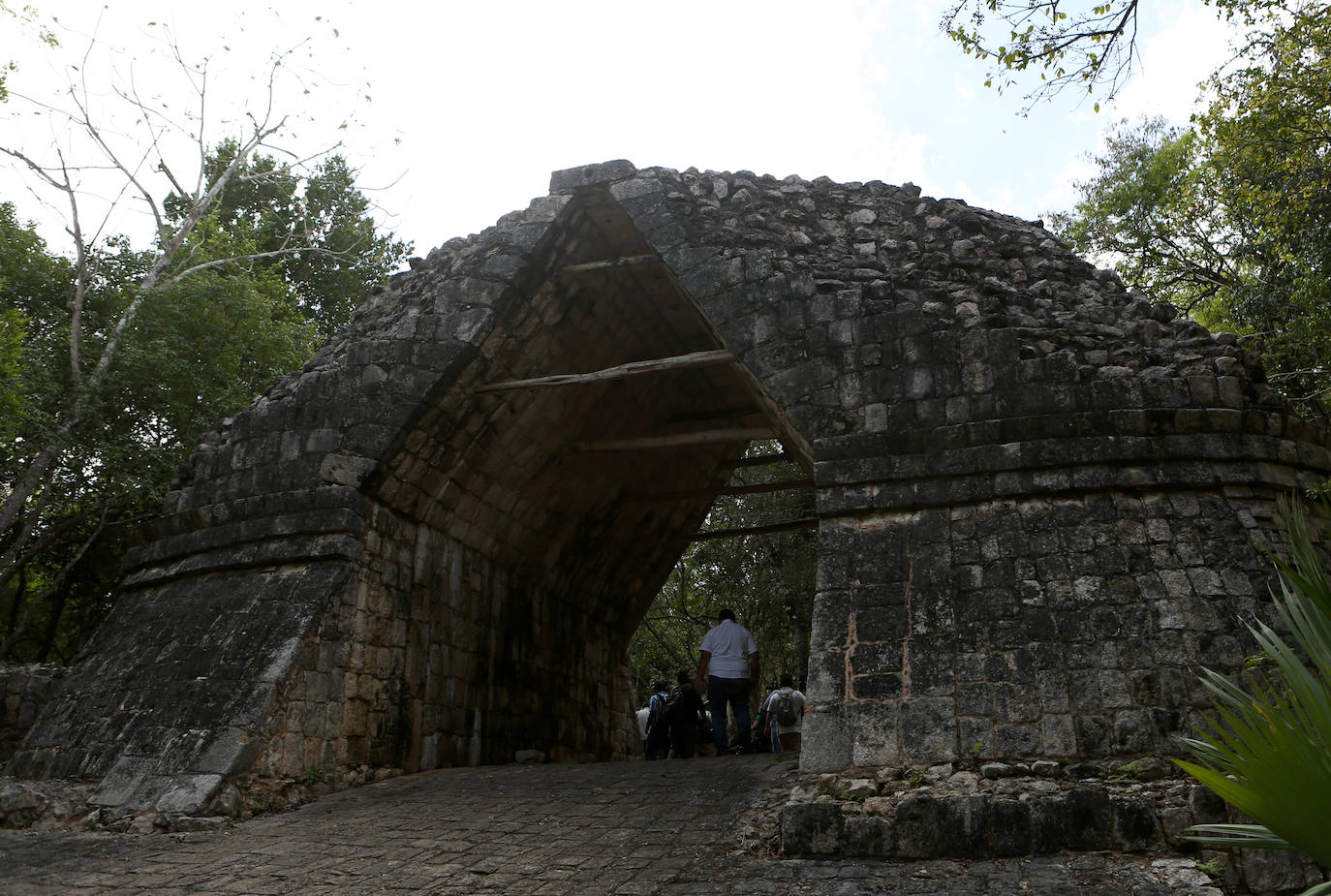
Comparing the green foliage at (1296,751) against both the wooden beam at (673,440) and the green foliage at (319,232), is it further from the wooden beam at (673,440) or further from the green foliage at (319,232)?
the green foliage at (319,232)

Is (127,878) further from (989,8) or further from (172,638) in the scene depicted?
(989,8)

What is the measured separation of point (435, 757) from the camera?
838 cm

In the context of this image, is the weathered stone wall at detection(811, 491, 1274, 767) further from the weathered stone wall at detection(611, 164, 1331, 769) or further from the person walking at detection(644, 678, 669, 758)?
the person walking at detection(644, 678, 669, 758)

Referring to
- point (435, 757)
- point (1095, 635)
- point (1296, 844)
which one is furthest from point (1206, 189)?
point (1296, 844)

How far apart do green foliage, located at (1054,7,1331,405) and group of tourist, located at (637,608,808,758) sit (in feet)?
20.6

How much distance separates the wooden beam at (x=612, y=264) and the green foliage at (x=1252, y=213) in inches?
231

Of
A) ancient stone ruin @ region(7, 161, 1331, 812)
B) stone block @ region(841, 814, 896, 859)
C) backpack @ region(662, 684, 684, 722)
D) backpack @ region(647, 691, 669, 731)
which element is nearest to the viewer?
stone block @ region(841, 814, 896, 859)

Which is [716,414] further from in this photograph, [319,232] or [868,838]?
[319,232]

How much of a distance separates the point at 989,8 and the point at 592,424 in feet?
17.9

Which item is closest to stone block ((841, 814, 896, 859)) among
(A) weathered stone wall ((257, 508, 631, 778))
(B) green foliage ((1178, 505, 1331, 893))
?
(B) green foliage ((1178, 505, 1331, 893))

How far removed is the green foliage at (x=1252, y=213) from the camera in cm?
1005

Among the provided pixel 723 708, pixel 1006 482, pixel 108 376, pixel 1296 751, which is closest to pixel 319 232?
pixel 108 376

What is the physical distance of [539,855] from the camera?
542 cm

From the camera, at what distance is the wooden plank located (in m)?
9.51
